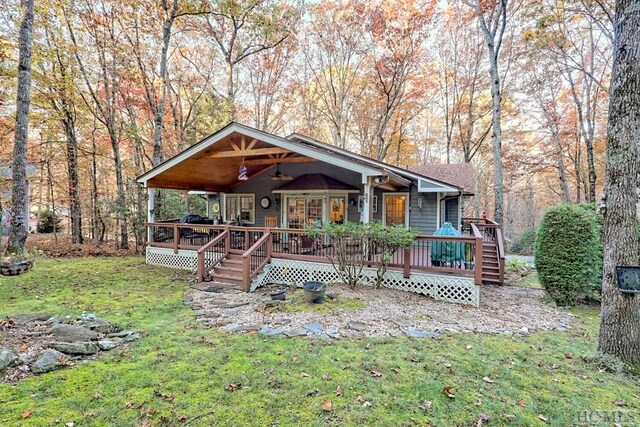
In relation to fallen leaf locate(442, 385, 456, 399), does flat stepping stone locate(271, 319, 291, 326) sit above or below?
below

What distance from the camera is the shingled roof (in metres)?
13.2

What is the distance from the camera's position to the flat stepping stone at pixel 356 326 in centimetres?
486

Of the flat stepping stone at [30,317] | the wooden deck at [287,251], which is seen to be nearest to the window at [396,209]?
the wooden deck at [287,251]

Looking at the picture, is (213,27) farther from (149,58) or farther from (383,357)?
(383,357)

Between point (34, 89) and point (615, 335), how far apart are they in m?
17.6

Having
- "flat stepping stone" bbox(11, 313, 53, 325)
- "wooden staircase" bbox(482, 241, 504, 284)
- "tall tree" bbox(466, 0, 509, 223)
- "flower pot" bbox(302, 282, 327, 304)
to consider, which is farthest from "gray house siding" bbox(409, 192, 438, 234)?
"flat stepping stone" bbox(11, 313, 53, 325)

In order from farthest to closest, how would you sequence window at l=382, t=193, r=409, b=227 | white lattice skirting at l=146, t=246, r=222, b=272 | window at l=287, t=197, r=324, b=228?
1. window at l=382, t=193, r=409, b=227
2. window at l=287, t=197, r=324, b=228
3. white lattice skirting at l=146, t=246, r=222, b=272

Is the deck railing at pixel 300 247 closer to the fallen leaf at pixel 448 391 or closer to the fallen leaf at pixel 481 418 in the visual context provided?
the fallen leaf at pixel 448 391

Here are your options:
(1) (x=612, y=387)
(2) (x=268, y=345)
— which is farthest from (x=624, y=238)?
(2) (x=268, y=345)

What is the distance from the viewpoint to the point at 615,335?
12.1 ft

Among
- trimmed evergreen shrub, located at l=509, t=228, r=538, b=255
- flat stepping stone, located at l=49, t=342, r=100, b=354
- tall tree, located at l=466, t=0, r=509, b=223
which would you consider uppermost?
tall tree, located at l=466, t=0, r=509, b=223

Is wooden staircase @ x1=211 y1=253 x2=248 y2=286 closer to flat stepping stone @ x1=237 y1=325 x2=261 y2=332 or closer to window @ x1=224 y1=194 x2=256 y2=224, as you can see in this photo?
flat stepping stone @ x1=237 y1=325 x2=261 y2=332

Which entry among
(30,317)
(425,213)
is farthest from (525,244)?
(30,317)

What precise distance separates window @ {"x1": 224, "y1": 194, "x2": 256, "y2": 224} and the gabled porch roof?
83 centimetres
